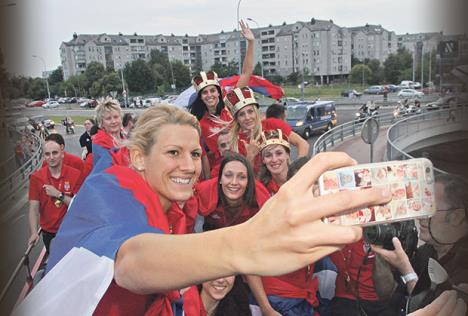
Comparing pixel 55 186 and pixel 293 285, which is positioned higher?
pixel 55 186

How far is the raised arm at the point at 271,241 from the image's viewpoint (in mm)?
512

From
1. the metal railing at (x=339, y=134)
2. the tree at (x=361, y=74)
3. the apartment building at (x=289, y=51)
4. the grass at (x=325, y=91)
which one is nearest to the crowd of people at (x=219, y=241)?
the apartment building at (x=289, y=51)

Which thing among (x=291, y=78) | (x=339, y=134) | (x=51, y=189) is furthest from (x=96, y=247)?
(x=291, y=78)

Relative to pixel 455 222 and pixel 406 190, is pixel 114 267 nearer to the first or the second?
pixel 406 190

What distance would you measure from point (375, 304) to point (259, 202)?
69 centimetres

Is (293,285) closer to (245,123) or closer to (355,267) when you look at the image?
(355,267)

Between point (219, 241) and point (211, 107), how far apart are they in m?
2.22

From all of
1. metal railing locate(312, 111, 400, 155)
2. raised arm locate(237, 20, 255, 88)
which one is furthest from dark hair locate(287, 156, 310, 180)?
metal railing locate(312, 111, 400, 155)

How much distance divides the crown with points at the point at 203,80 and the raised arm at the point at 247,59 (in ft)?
0.79

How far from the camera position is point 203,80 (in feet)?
8.83

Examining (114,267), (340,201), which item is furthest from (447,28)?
(114,267)

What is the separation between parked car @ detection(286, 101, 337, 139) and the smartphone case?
1248 cm

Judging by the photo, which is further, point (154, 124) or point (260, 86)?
point (260, 86)

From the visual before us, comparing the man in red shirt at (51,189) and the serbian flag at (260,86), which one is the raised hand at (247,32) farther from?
the man in red shirt at (51,189)
